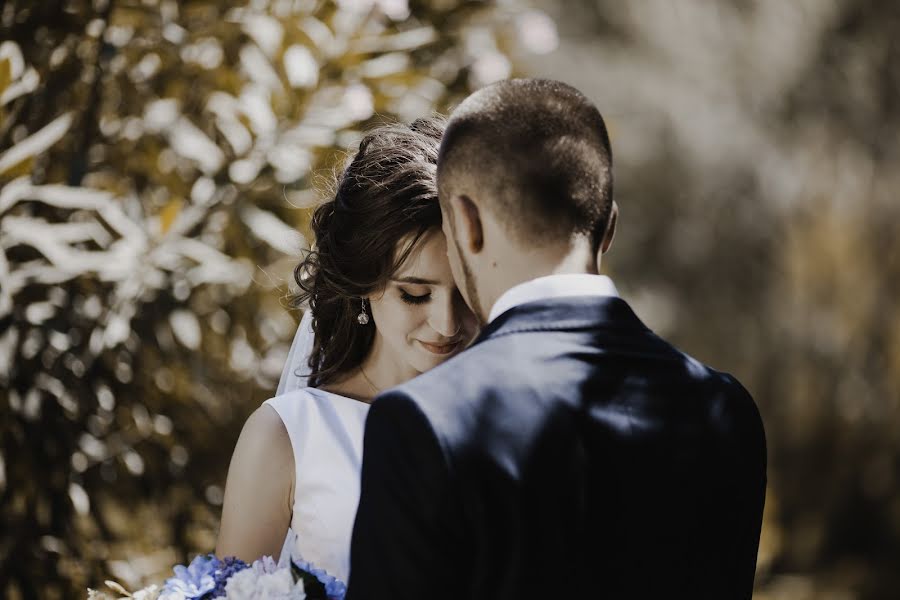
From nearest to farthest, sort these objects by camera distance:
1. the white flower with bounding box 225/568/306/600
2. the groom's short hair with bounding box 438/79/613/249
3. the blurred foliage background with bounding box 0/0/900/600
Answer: the groom's short hair with bounding box 438/79/613/249 < the white flower with bounding box 225/568/306/600 < the blurred foliage background with bounding box 0/0/900/600

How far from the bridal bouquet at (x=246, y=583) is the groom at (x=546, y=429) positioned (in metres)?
0.36

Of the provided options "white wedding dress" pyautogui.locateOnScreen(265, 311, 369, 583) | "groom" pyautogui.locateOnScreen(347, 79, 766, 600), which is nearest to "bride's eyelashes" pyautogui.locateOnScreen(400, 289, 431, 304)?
"white wedding dress" pyautogui.locateOnScreen(265, 311, 369, 583)

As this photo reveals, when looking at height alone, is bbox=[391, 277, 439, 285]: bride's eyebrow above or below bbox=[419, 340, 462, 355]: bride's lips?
above

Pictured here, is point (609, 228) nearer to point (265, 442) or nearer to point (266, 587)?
point (266, 587)

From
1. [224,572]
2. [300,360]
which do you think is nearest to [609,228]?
[224,572]

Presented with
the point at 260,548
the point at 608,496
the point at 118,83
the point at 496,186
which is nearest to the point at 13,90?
the point at 118,83

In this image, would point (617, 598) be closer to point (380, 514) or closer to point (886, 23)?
point (380, 514)

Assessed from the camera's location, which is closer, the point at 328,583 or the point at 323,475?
the point at 328,583

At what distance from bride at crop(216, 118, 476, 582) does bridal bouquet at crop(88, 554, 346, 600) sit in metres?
0.30

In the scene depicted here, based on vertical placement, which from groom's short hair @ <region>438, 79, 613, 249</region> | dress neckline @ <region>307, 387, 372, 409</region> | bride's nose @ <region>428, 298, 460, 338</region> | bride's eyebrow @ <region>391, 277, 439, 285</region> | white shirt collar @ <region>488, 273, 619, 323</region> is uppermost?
groom's short hair @ <region>438, 79, 613, 249</region>

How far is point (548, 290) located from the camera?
5.12 feet

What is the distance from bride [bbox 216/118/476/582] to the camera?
2.28 metres

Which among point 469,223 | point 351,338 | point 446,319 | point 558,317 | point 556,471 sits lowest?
point 351,338

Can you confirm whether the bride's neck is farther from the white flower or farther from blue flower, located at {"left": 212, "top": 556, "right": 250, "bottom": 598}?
the white flower
